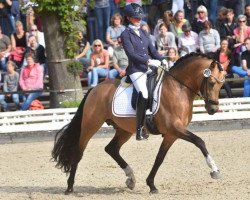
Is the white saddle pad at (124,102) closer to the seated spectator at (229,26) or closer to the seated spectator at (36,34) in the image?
the seated spectator at (229,26)

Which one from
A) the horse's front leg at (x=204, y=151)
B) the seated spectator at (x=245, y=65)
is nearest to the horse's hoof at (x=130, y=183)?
the horse's front leg at (x=204, y=151)

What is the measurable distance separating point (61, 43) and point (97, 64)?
1021 mm

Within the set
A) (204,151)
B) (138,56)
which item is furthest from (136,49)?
(204,151)

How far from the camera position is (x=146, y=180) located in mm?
11438

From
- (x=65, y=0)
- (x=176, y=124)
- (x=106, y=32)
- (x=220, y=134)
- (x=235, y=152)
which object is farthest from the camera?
(x=106, y=32)

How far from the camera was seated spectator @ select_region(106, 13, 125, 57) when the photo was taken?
19922 millimetres

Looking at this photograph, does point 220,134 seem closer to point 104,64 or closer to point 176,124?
point 104,64

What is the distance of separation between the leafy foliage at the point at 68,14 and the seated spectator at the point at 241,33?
11.4 ft

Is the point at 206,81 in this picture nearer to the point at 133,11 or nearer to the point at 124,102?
the point at 124,102

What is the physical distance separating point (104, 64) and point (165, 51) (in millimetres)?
1347

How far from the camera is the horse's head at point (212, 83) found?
36.3ft

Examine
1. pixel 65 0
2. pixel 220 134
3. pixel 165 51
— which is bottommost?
pixel 220 134

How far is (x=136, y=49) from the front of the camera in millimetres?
11523

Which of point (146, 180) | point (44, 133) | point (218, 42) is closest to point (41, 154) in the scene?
point (44, 133)
